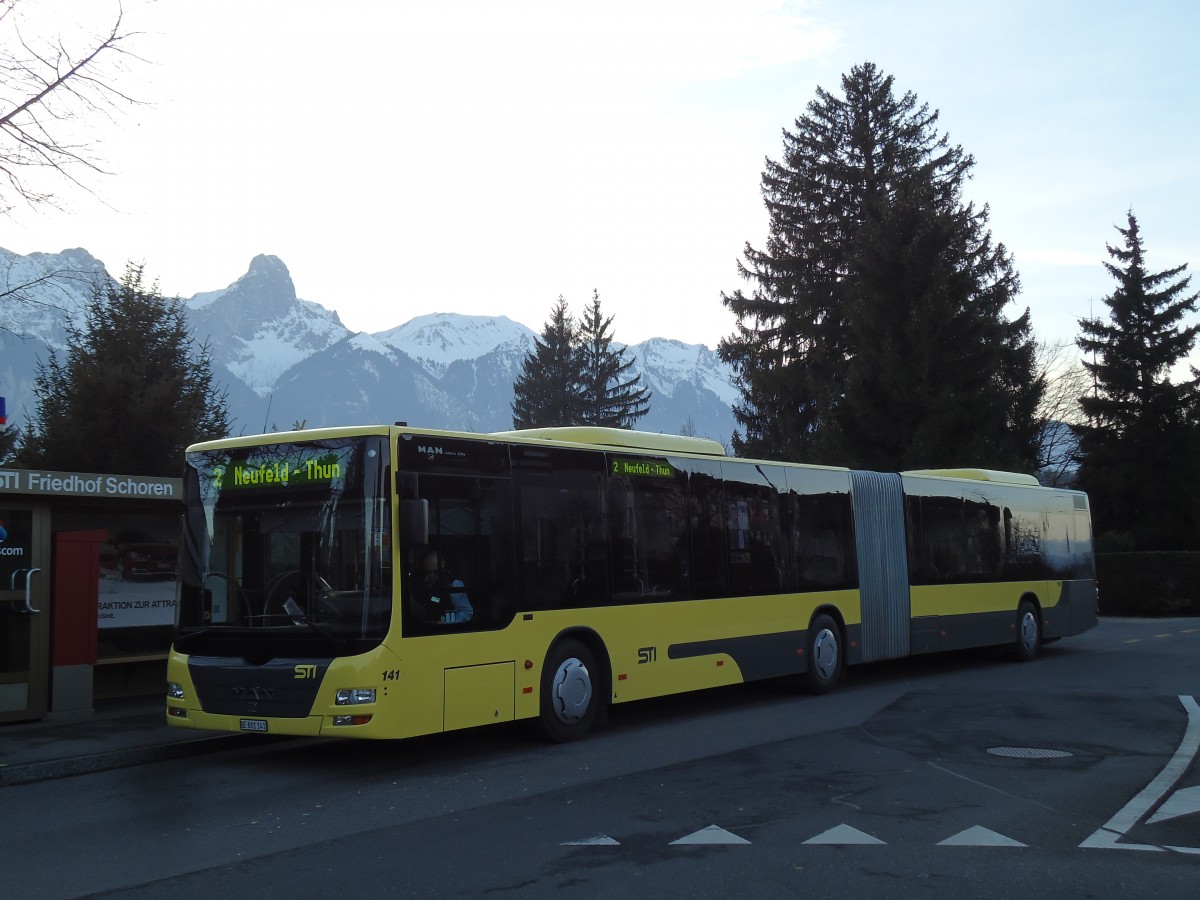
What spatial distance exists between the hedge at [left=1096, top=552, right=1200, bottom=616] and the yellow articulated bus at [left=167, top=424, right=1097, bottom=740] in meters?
21.4

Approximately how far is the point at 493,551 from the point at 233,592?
224 cm

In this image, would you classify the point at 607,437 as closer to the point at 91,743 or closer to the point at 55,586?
the point at 91,743

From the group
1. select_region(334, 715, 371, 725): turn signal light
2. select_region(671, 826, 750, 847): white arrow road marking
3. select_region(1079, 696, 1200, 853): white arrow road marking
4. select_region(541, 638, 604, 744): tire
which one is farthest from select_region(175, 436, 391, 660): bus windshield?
select_region(1079, 696, 1200, 853): white arrow road marking

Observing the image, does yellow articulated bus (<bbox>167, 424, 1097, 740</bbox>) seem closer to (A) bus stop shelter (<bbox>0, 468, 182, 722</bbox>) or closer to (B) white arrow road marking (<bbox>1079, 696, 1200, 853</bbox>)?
(A) bus stop shelter (<bbox>0, 468, 182, 722</bbox>)

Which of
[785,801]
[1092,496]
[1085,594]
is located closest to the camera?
[785,801]

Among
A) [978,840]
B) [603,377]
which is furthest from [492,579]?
[603,377]

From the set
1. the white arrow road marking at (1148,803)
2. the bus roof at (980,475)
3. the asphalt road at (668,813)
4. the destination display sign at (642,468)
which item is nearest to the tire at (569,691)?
the asphalt road at (668,813)

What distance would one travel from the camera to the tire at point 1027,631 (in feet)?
61.8

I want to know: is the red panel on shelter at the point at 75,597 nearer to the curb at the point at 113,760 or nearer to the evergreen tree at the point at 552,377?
the curb at the point at 113,760

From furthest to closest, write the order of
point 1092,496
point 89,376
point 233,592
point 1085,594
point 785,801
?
point 1092,496 → point 1085,594 → point 89,376 → point 233,592 → point 785,801

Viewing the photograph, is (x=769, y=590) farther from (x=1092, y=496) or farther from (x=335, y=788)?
(x=1092, y=496)

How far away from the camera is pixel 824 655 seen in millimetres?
14664

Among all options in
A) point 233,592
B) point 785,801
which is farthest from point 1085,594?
point 233,592

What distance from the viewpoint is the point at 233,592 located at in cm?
966
